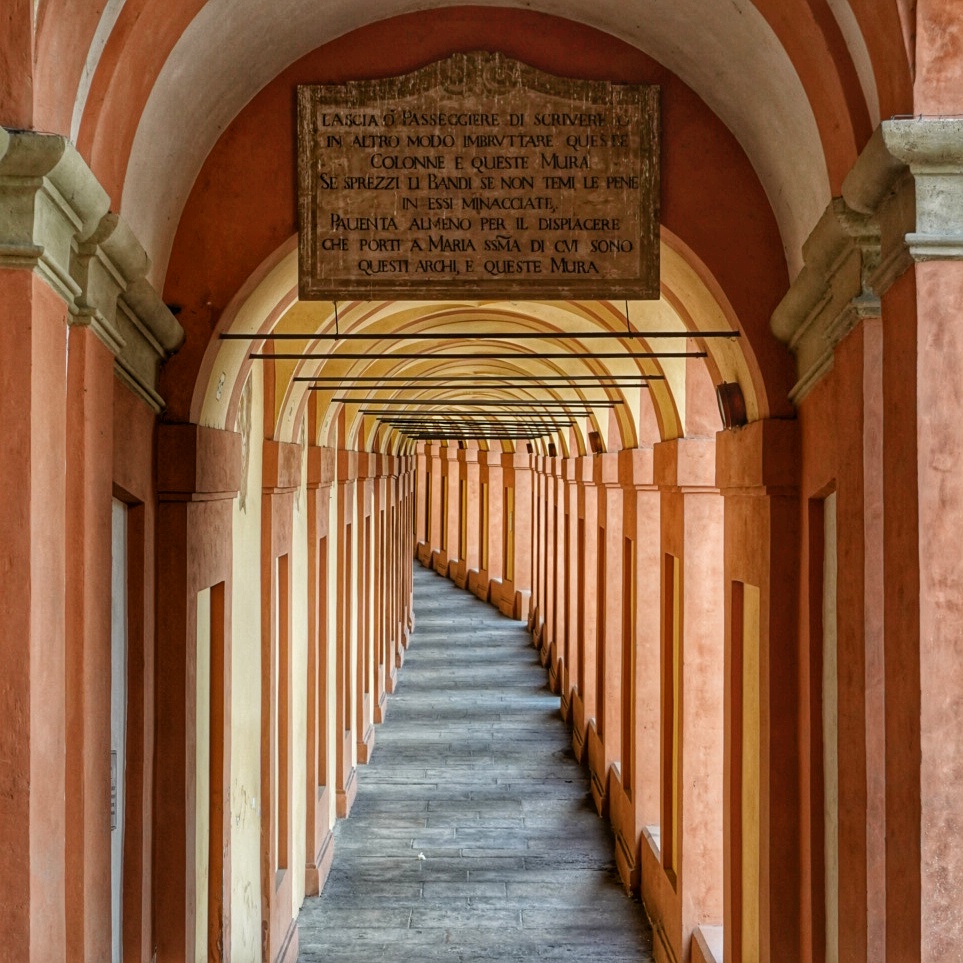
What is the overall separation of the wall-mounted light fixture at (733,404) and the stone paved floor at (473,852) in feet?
19.7

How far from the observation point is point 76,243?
12.9ft

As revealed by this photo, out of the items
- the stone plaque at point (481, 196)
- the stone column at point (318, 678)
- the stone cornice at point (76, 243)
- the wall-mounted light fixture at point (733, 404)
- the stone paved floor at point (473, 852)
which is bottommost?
the stone paved floor at point (473, 852)

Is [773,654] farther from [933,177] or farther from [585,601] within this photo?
[585,601]

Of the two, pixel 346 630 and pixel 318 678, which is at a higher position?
pixel 346 630

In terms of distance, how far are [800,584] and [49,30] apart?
4.04 m

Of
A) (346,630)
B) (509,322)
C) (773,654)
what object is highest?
(509,322)

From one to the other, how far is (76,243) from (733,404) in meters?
3.96

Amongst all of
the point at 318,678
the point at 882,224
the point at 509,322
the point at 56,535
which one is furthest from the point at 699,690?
the point at 56,535

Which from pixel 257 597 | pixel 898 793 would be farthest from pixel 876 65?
pixel 257 597

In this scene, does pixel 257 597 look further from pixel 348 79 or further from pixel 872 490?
pixel 872 490

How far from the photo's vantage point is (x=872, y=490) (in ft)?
13.3

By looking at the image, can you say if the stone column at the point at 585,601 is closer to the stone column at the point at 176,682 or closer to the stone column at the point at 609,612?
the stone column at the point at 609,612

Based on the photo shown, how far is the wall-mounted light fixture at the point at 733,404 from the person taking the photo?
6461 millimetres

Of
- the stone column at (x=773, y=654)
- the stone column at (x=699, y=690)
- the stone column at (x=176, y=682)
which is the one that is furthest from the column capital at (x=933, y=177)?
the stone column at (x=699, y=690)
